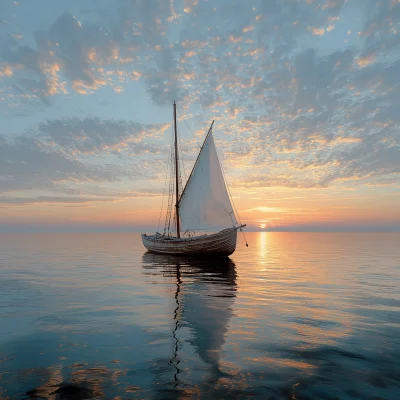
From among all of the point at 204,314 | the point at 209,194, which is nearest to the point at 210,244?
the point at 209,194

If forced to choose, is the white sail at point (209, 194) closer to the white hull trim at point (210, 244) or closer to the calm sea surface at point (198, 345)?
the white hull trim at point (210, 244)

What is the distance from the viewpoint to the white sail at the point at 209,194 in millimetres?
39688

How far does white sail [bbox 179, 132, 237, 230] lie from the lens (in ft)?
130

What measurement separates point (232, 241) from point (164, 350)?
3149cm

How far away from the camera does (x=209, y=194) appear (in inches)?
1564

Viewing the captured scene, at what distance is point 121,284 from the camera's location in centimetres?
2183

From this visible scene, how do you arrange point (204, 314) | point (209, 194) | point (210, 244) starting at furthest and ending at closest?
point (209, 194) → point (210, 244) → point (204, 314)

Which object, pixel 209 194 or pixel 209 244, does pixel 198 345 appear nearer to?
pixel 209 244

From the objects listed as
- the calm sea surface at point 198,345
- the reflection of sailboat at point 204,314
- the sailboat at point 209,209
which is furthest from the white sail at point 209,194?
the calm sea surface at point 198,345

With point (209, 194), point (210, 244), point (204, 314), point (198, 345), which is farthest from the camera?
point (209, 194)

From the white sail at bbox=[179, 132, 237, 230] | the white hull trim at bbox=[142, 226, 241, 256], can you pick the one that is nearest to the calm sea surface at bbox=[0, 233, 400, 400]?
the white hull trim at bbox=[142, 226, 241, 256]

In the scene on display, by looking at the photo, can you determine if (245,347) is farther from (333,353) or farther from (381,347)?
(381,347)

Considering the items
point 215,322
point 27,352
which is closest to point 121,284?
point 215,322

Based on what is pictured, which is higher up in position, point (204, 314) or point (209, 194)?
point (209, 194)
